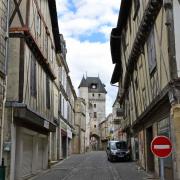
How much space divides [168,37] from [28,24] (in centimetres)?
696

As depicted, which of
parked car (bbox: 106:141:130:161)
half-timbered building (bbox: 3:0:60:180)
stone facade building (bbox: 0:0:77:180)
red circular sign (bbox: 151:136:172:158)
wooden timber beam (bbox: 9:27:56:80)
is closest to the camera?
red circular sign (bbox: 151:136:172:158)

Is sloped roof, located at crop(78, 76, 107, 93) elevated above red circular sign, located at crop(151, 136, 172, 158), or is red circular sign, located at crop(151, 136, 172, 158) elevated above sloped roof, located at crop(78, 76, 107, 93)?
sloped roof, located at crop(78, 76, 107, 93)

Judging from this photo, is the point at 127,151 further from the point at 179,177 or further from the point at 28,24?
the point at 179,177

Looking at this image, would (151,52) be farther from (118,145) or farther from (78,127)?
(78,127)

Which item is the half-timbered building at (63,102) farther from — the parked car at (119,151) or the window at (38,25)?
the window at (38,25)

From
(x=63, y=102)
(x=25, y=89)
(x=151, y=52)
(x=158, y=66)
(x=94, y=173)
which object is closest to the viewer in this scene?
(x=158, y=66)

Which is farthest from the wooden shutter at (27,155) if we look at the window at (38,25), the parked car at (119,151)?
the parked car at (119,151)

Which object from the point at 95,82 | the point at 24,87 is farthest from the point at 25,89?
the point at 95,82

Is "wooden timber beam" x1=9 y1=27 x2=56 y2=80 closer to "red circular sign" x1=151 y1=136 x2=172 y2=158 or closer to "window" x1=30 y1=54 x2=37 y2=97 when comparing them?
"window" x1=30 y1=54 x2=37 y2=97

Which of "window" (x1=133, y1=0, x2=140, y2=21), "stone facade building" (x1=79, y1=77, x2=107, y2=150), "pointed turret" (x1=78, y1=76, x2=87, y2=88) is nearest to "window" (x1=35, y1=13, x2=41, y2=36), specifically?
"window" (x1=133, y1=0, x2=140, y2=21)

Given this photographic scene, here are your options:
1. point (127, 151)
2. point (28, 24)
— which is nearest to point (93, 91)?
point (127, 151)

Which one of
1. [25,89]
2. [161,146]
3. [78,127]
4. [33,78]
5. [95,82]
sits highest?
[95,82]

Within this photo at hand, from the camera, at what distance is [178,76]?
A: 37.9 feet

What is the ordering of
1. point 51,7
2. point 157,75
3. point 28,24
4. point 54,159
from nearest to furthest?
point 157,75
point 28,24
point 51,7
point 54,159
